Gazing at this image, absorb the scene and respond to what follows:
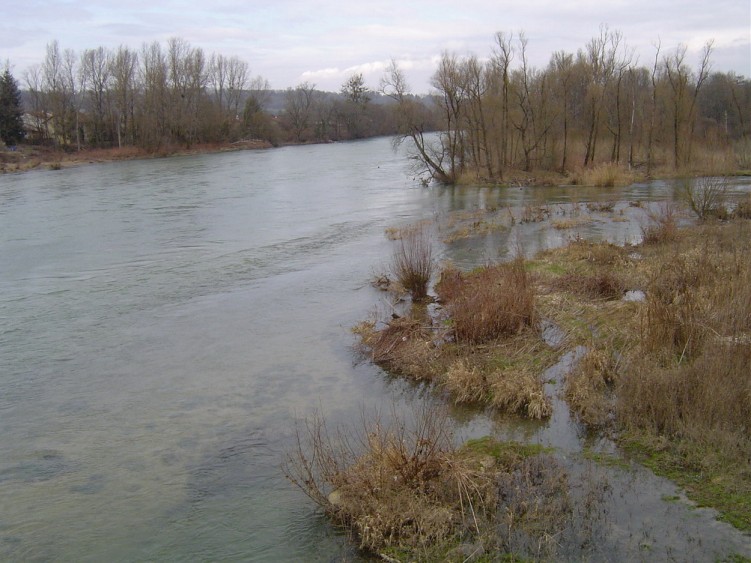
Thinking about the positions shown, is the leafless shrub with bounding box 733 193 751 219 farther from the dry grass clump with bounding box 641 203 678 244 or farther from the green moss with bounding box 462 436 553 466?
the green moss with bounding box 462 436 553 466

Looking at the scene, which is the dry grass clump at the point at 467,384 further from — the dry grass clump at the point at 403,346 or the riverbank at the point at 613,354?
the dry grass clump at the point at 403,346

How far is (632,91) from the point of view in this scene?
133 feet

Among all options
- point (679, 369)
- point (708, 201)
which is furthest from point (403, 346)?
point (708, 201)

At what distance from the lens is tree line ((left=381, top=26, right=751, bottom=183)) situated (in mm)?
39281

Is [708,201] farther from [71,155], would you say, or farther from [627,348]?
[71,155]

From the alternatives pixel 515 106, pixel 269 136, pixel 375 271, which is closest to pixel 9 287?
pixel 375 271

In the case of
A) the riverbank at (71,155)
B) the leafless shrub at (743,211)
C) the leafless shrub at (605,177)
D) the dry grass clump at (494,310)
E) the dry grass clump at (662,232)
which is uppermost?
the riverbank at (71,155)

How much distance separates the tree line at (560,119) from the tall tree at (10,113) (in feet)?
155

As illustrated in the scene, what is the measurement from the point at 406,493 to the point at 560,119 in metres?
39.8

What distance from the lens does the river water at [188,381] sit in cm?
636

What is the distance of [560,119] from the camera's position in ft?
137

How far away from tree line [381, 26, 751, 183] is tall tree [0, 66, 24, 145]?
47181mm

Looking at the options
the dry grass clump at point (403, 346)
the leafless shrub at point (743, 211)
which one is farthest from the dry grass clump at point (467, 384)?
the leafless shrub at point (743, 211)

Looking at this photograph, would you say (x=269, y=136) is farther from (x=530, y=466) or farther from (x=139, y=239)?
(x=530, y=466)
